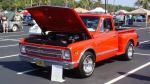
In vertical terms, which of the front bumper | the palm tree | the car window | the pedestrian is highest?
the car window

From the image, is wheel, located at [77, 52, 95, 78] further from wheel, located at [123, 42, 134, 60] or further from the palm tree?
the palm tree

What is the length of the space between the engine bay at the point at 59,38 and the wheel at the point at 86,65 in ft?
1.88

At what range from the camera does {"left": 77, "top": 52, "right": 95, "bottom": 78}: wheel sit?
29.2 ft

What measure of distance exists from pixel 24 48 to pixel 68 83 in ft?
5.87

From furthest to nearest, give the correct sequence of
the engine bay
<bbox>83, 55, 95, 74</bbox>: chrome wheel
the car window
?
the car window
<bbox>83, 55, 95, 74</bbox>: chrome wheel
the engine bay

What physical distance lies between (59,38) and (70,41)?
61cm

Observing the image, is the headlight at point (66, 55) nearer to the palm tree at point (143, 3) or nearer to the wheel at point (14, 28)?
the wheel at point (14, 28)

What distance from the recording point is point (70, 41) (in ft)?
30.7

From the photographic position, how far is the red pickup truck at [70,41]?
343 inches

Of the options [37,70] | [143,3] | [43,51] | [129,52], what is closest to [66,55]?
[43,51]

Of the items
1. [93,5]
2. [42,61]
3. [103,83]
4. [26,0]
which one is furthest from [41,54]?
[93,5]

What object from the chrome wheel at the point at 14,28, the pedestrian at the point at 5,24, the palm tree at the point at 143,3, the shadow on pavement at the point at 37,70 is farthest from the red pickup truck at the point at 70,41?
the palm tree at the point at 143,3

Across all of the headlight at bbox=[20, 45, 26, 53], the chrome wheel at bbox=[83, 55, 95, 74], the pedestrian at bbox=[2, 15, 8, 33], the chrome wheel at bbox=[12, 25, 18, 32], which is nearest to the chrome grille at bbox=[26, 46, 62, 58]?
the headlight at bbox=[20, 45, 26, 53]

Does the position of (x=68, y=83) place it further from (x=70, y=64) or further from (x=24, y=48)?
(x=24, y=48)
